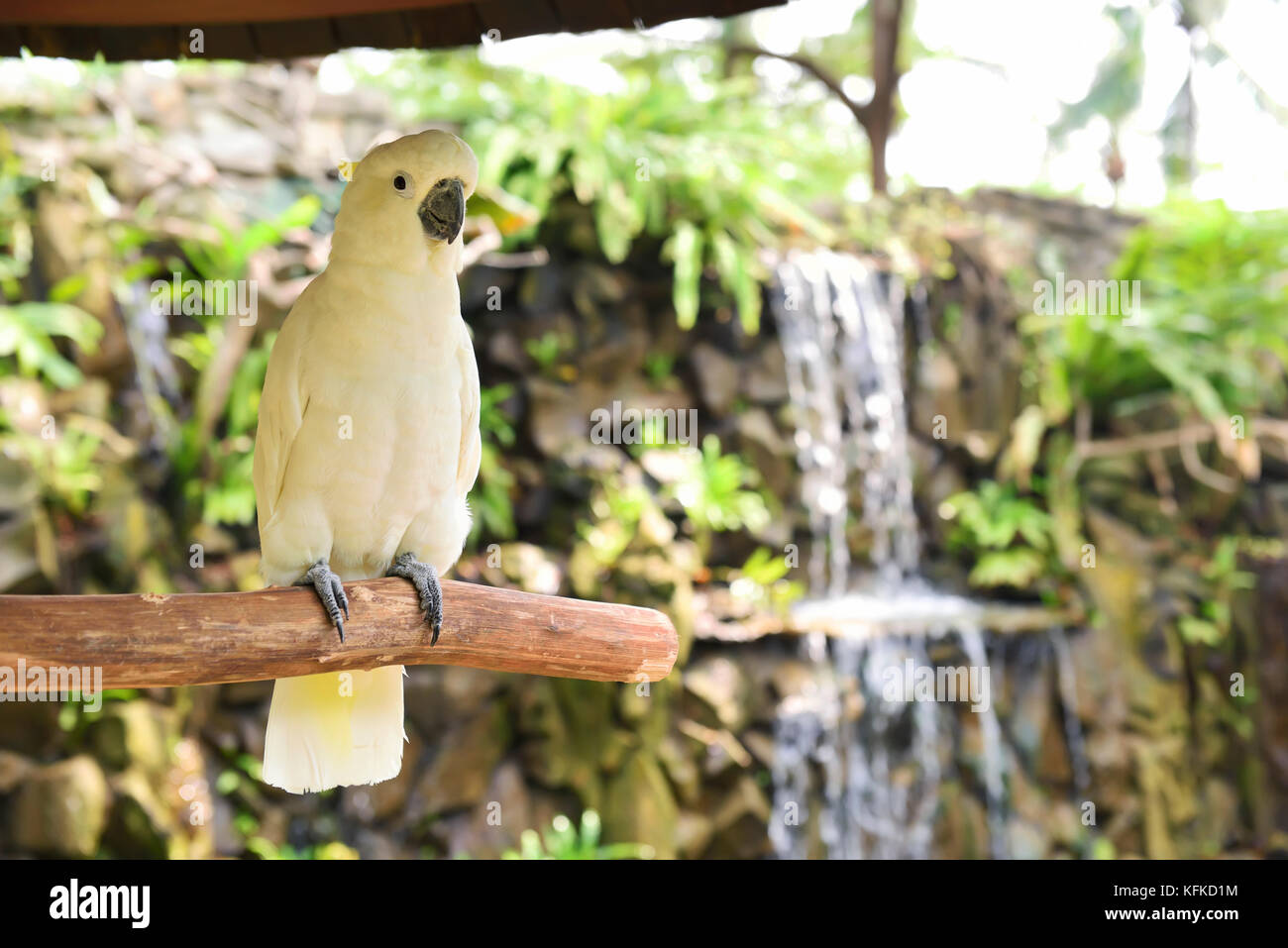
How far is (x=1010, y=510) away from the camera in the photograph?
5672 millimetres

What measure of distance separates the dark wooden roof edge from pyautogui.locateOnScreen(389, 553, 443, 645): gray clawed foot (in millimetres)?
1119

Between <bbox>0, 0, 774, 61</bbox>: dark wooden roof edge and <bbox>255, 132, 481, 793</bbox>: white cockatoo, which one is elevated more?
<bbox>0, 0, 774, 61</bbox>: dark wooden roof edge

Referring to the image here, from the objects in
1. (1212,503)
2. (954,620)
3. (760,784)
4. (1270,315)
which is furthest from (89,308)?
(1270,315)

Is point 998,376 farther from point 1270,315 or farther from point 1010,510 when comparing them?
point 1270,315

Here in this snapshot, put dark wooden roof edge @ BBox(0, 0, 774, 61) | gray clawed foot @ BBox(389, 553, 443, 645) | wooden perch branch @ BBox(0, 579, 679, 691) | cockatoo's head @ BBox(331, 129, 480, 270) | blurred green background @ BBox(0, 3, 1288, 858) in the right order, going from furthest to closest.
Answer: blurred green background @ BBox(0, 3, 1288, 858), dark wooden roof edge @ BBox(0, 0, 774, 61), gray clawed foot @ BBox(389, 553, 443, 645), cockatoo's head @ BBox(331, 129, 480, 270), wooden perch branch @ BBox(0, 579, 679, 691)

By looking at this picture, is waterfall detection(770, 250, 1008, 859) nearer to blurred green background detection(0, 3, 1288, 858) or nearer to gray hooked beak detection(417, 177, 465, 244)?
blurred green background detection(0, 3, 1288, 858)

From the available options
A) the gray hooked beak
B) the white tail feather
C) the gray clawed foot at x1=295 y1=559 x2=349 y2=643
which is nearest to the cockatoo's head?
the gray hooked beak

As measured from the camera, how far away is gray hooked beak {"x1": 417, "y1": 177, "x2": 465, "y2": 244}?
1684 mm

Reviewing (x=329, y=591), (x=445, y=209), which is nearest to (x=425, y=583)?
(x=329, y=591)

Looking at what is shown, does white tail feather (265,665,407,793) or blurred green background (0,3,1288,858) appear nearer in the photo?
white tail feather (265,665,407,793)

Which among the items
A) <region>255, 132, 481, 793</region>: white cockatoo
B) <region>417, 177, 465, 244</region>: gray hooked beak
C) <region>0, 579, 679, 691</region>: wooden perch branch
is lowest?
<region>0, 579, 679, 691</region>: wooden perch branch

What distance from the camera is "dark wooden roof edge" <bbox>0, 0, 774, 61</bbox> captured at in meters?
1.96

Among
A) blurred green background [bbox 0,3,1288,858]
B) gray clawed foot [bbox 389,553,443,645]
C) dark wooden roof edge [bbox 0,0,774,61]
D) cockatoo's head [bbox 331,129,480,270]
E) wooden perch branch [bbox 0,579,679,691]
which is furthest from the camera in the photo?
blurred green background [bbox 0,3,1288,858]

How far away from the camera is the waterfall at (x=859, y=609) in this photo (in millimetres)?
4801
